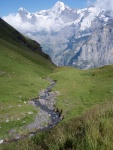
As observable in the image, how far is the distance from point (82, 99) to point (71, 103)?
3246mm

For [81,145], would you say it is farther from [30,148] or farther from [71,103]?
[71,103]

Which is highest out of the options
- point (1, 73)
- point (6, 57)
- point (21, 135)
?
point (6, 57)

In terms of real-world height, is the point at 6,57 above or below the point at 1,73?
above

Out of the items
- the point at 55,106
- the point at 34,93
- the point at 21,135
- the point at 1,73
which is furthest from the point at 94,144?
the point at 1,73

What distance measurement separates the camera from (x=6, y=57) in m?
80.9

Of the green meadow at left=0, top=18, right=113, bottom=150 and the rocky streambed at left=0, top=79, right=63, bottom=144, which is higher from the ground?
the green meadow at left=0, top=18, right=113, bottom=150

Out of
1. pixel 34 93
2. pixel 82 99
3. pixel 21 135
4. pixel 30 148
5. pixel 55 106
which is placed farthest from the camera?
pixel 34 93

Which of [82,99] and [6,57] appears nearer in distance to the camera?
[82,99]

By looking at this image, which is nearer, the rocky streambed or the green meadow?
the green meadow

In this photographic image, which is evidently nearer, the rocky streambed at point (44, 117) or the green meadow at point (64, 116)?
the green meadow at point (64, 116)

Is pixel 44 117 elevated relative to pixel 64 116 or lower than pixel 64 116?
lower

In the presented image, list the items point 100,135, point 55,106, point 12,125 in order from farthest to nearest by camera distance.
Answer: point 55,106 < point 12,125 < point 100,135

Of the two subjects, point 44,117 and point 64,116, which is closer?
point 64,116

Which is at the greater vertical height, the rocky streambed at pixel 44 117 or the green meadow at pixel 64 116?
the green meadow at pixel 64 116
